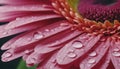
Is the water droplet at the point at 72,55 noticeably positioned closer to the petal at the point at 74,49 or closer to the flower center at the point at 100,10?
the petal at the point at 74,49

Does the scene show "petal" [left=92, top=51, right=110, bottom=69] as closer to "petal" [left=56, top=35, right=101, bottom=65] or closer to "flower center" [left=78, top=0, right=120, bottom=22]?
"petal" [left=56, top=35, right=101, bottom=65]

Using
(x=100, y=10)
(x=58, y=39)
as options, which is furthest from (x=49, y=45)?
(x=100, y=10)

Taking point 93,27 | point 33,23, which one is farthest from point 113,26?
point 33,23

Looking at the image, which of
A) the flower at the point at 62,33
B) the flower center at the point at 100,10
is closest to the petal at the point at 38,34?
the flower at the point at 62,33

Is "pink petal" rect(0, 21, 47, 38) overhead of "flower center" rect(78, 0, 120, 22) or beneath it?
overhead

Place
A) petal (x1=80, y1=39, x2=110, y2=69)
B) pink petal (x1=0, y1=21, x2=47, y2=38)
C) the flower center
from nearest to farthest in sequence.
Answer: petal (x1=80, y1=39, x2=110, y2=69) → pink petal (x1=0, y1=21, x2=47, y2=38) → the flower center

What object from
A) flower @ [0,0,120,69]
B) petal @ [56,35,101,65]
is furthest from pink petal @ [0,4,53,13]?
petal @ [56,35,101,65]

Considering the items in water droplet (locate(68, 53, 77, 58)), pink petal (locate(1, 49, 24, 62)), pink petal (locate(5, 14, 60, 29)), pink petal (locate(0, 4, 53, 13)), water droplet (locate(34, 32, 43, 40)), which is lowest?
pink petal (locate(1, 49, 24, 62))
